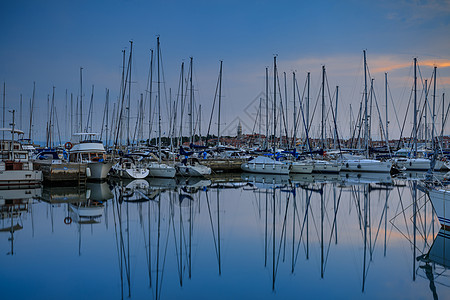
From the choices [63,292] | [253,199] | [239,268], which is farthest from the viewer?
[253,199]

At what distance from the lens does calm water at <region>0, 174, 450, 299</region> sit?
9305mm

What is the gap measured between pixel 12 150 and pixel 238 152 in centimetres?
2912

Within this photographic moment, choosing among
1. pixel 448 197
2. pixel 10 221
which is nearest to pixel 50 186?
pixel 10 221

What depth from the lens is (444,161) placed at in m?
43.2

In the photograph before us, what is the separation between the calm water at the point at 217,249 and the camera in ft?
30.5

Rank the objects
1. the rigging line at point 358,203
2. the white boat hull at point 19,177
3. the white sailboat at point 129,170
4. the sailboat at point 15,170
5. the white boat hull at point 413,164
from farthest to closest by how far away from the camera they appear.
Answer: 1. the white boat hull at point 413,164
2. the white sailboat at point 129,170
3. the sailboat at point 15,170
4. the white boat hull at point 19,177
5. the rigging line at point 358,203

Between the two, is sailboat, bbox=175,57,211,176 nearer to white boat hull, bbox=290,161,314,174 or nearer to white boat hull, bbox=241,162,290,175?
white boat hull, bbox=241,162,290,175

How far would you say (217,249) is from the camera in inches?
497

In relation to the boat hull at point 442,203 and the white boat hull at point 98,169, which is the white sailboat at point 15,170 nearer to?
the white boat hull at point 98,169

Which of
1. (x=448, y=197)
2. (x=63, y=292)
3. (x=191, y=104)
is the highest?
(x=191, y=104)

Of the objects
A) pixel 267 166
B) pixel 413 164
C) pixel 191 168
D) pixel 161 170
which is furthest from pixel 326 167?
pixel 161 170

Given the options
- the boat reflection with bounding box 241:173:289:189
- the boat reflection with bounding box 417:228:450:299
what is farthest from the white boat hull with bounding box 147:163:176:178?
the boat reflection with bounding box 417:228:450:299

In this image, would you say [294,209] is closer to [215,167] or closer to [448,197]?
[448,197]

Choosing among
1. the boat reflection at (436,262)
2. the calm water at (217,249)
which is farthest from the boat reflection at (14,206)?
the boat reflection at (436,262)
